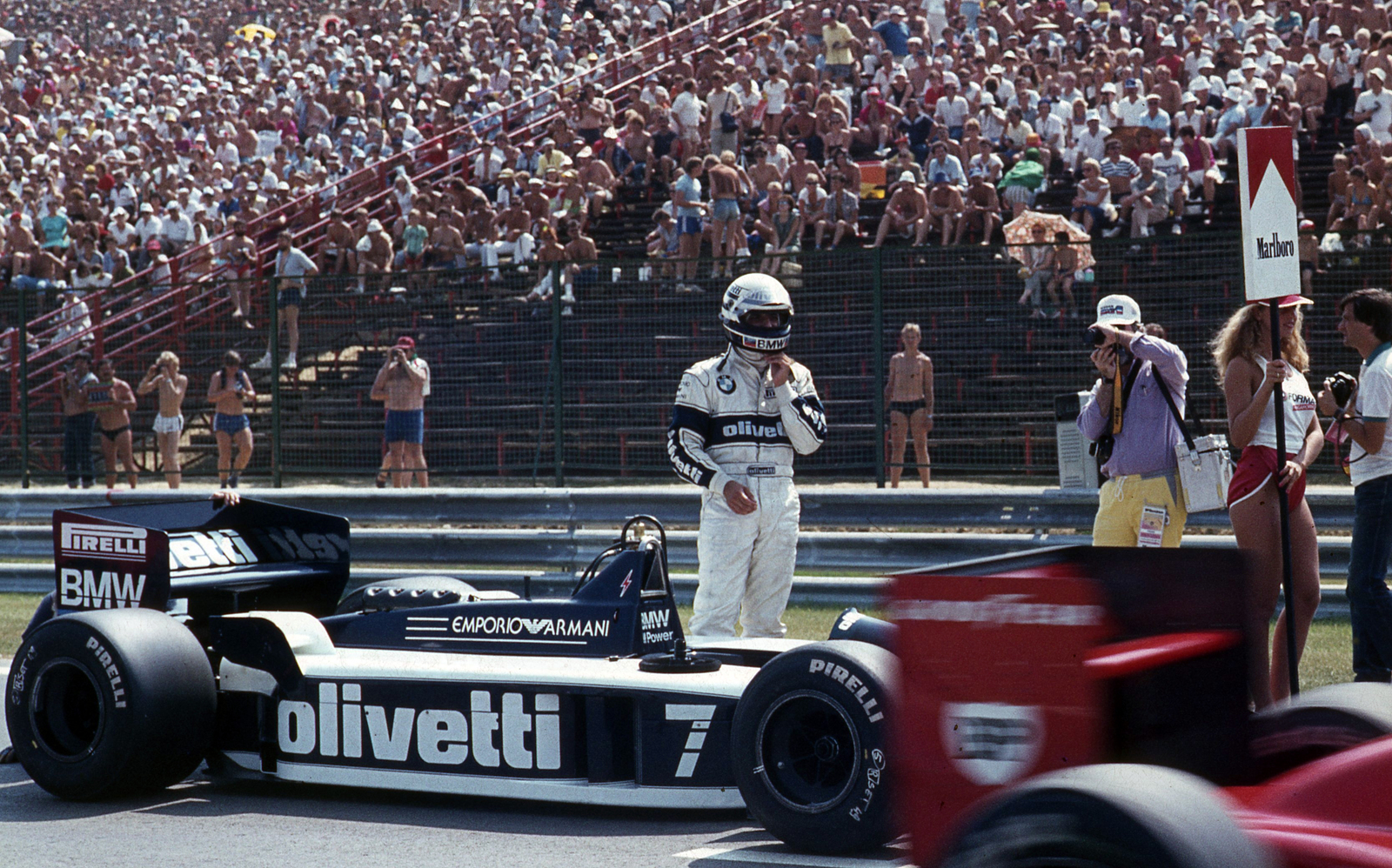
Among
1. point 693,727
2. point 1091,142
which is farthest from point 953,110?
point 693,727

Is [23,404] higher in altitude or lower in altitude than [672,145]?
lower

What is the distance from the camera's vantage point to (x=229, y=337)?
14.4 meters

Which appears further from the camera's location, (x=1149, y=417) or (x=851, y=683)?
(x=1149, y=417)

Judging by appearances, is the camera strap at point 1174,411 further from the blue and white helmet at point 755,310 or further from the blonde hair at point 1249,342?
the blue and white helmet at point 755,310

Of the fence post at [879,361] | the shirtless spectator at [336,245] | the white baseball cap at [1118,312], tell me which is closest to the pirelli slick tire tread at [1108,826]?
the white baseball cap at [1118,312]

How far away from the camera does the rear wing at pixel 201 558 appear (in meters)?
6.24

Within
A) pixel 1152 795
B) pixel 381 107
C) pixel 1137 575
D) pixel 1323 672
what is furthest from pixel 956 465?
pixel 381 107

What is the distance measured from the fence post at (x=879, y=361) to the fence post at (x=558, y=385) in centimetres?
259

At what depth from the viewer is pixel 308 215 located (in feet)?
69.3

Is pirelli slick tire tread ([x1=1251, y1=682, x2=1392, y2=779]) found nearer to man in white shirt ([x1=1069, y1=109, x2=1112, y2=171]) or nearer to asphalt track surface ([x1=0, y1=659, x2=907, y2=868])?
asphalt track surface ([x1=0, y1=659, x2=907, y2=868])

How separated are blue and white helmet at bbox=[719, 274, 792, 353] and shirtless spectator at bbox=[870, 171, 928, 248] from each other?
9.17 meters

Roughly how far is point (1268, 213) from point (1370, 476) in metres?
1.42

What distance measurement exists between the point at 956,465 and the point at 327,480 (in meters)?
5.90

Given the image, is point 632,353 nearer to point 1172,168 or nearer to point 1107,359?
point 1172,168
